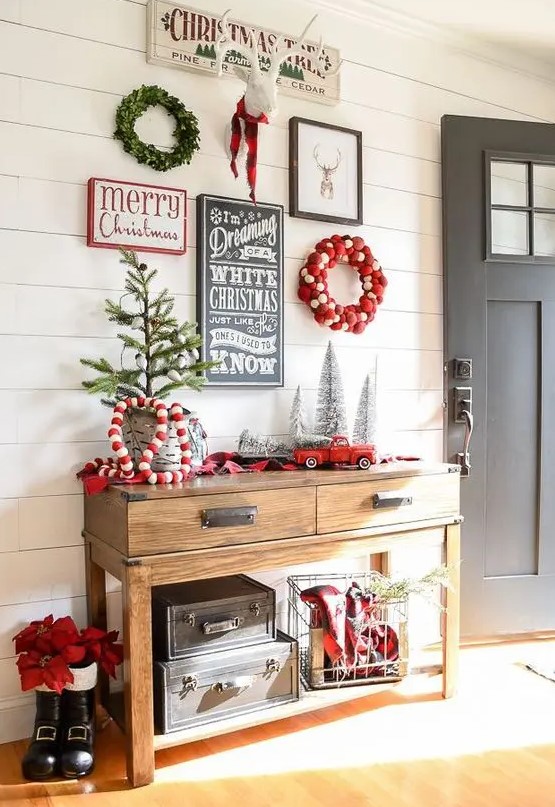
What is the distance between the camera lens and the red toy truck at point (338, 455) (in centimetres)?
234

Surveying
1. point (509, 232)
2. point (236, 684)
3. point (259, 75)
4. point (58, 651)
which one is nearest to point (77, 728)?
point (58, 651)

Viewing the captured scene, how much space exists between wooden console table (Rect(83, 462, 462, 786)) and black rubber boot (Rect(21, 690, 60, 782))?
0.23 metres

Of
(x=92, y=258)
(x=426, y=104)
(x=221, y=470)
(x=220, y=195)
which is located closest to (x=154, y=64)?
(x=220, y=195)

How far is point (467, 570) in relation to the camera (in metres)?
2.98

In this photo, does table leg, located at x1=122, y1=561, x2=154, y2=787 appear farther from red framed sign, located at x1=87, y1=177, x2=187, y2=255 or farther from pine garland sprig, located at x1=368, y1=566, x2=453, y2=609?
red framed sign, located at x1=87, y1=177, x2=187, y2=255

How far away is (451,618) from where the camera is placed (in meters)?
2.49

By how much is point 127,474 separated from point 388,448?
48.9 inches

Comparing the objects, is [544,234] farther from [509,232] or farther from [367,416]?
[367,416]

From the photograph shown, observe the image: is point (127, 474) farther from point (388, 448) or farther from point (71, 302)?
point (388, 448)

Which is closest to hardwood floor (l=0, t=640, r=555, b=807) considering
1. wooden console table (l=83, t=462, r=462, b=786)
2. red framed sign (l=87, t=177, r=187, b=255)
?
wooden console table (l=83, t=462, r=462, b=786)

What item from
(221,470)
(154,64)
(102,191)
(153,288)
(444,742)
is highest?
(154,64)

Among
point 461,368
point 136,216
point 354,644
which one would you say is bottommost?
point 354,644

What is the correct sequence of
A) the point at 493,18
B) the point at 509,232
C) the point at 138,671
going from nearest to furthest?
the point at 138,671, the point at 493,18, the point at 509,232

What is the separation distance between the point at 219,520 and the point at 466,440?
53.3 inches
